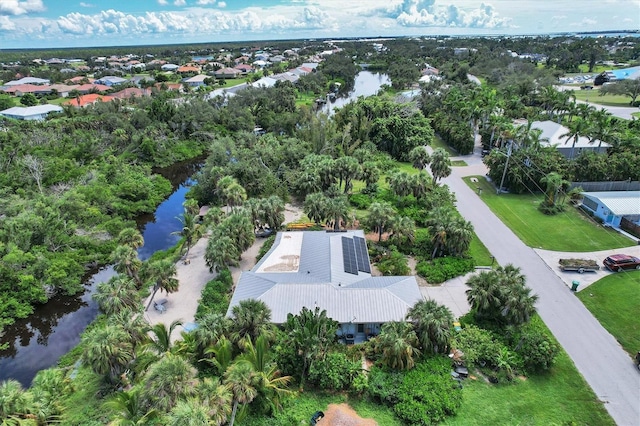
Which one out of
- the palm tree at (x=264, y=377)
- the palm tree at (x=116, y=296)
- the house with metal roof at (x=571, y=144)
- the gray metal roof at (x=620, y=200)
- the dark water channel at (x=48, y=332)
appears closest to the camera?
the palm tree at (x=264, y=377)

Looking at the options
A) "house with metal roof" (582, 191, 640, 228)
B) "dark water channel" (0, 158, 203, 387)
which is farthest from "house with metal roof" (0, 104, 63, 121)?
"house with metal roof" (582, 191, 640, 228)

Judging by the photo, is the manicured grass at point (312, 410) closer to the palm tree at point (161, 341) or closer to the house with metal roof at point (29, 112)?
the palm tree at point (161, 341)

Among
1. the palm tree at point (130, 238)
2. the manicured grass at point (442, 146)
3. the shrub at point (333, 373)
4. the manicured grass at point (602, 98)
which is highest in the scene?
the palm tree at point (130, 238)

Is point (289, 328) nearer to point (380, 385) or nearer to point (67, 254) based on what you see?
point (380, 385)

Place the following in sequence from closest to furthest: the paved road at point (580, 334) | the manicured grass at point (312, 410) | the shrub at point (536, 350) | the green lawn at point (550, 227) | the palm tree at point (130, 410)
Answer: the palm tree at point (130, 410)
the manicured grass at point (312, 410)
the paved road at point (580, 334)
the shrub at point (536, 350)
the green lawn at point (550, 227)

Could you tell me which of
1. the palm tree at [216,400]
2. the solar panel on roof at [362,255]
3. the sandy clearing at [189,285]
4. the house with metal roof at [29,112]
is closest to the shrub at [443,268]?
the solar panel on roof at [362,255]

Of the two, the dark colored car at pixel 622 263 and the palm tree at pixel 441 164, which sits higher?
the palm tree at pixel 441 164

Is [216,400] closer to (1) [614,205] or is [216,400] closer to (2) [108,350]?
(2) [108,350]
